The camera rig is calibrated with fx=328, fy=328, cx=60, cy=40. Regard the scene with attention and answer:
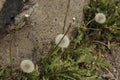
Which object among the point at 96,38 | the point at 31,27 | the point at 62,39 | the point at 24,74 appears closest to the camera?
the point at 62,39

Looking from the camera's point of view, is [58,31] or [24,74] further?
[58,31]

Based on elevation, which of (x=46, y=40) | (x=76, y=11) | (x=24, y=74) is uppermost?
(x=76, y=11)

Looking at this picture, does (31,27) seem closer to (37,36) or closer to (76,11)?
(37,36)

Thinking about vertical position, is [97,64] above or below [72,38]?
below

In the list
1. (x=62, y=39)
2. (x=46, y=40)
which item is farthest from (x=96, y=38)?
(x=62, y=39)

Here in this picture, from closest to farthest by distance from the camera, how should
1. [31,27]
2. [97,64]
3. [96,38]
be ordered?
[31,27], [97,64], [96,38]

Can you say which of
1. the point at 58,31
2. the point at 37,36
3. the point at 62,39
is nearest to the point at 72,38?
the point at 58,31

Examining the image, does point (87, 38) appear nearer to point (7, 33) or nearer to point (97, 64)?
point (97, 64)
